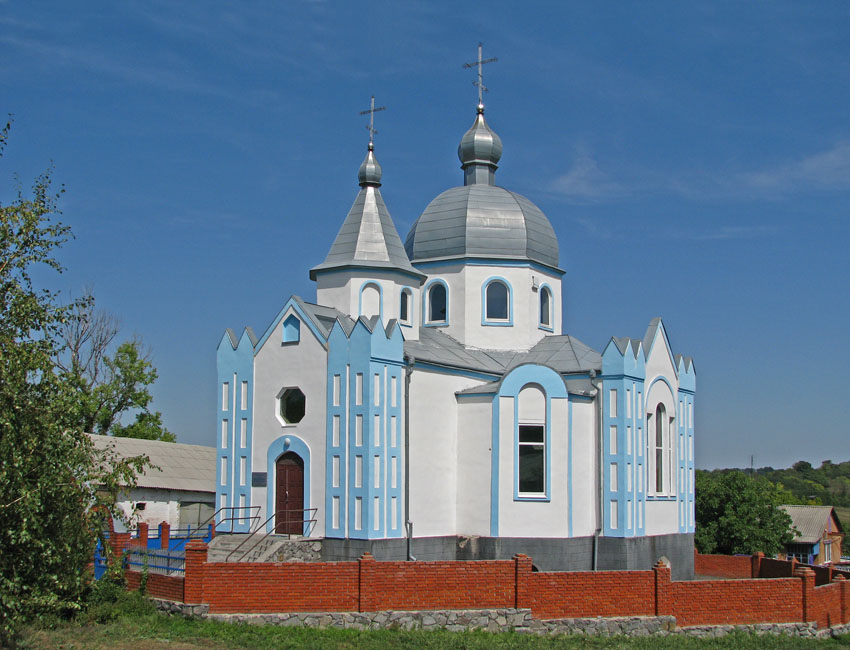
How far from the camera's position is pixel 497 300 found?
2503 centimetres

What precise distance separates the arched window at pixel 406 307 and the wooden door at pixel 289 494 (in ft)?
15.1

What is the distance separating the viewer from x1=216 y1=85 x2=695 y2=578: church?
1959 cm

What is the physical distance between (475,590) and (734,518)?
18020mm

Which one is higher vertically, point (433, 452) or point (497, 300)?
point (497, 300)

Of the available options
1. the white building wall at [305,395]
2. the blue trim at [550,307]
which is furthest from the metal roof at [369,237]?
the blue trim at [550,307]

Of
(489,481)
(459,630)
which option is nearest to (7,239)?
(459,630)

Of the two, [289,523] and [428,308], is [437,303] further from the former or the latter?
[289,523]

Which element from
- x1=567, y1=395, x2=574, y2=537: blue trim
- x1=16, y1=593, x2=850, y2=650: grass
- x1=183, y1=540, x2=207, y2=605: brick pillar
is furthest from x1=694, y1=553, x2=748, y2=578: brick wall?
x1=183, y1=540, x2=207, y2=605: brick pillar

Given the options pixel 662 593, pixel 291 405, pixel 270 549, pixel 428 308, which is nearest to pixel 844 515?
pixel 428 308

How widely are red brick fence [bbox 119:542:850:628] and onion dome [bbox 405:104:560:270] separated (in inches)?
409

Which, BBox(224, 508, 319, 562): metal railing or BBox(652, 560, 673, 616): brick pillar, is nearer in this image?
BBox(652, 560, 673, 616): brick pillar

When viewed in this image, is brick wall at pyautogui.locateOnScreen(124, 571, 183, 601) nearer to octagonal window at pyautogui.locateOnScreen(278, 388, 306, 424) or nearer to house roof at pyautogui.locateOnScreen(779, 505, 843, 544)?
octagonal window at pyautogui.locateOnScreen(278, 388, 306, 424)

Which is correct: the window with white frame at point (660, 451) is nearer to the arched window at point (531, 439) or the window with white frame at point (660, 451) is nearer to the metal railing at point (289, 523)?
the arched window at point (531, 439)

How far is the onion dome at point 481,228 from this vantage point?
82.4 feet
